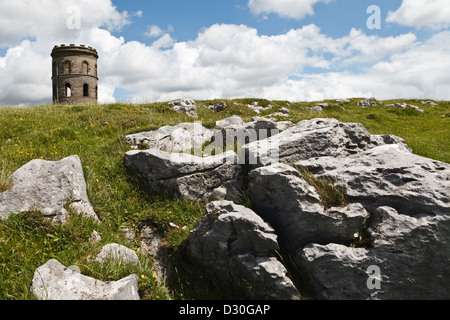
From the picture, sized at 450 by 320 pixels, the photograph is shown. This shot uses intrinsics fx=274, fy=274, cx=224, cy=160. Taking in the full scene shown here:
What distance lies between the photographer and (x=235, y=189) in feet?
25.8

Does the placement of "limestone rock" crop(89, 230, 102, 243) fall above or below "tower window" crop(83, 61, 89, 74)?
below

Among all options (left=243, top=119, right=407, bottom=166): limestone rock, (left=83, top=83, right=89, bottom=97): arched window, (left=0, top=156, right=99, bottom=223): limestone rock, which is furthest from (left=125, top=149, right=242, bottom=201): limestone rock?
(left=83, top=83, right=89, bottom=97): arched window

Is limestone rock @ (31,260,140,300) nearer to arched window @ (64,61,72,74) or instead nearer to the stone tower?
the stone tower

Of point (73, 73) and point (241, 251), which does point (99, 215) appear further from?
point (73, 73)

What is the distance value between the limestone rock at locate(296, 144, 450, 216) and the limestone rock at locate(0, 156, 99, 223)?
230 inches

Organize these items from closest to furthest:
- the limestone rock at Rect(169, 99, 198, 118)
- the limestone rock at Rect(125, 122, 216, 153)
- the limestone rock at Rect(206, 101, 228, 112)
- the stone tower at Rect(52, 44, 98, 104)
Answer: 1. the limestone rock at Rect(125, 122, 216, 153)
2. the limestone rock at Rect(169, 99, 198, 118)
3. the limestone rock at Rect(206, 101, 228, 112)
4. the stone tower at Rect(52, 44, 98, 104)

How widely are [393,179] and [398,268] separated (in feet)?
6.52

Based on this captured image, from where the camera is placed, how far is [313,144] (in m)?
8.12

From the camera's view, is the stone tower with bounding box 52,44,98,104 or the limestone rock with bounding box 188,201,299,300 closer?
the limestone rock with bounding box 188,201,299,300

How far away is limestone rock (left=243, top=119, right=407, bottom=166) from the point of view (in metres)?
7.92
